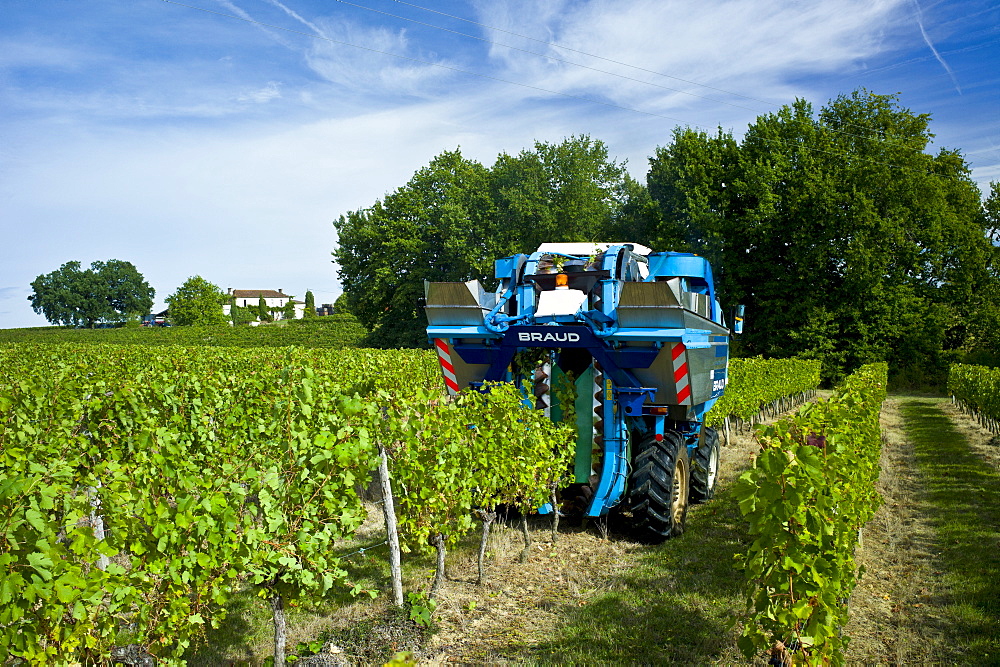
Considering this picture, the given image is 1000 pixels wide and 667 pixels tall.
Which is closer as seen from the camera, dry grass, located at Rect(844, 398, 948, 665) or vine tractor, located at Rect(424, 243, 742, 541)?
dry grass, located at Rect(844, 398, 948, 665)

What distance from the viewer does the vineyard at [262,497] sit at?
118 inches

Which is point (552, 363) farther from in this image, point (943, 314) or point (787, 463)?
point (943, 314)

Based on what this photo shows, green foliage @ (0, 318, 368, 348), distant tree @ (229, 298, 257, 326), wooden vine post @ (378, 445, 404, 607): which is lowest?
wooden vine post @ (378, 445, 404, 607)

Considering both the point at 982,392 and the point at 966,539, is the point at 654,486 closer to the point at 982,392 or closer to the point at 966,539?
the point at 966,539

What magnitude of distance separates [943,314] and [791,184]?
30.7 ft

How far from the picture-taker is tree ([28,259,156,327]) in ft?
299

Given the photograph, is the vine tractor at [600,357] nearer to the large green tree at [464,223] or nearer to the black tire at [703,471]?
the black tire at [703,471]

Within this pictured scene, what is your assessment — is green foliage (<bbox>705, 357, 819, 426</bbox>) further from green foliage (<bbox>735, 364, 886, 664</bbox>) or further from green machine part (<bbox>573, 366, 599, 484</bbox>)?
green foliage (<bbox>735, 364, 886, 664</bbox>)

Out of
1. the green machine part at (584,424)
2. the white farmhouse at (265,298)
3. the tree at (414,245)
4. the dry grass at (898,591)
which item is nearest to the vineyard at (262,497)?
the green machine part at (584,424)

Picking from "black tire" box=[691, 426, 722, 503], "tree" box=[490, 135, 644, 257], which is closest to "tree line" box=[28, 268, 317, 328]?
"tree" box=[490, 135, 644, 257]

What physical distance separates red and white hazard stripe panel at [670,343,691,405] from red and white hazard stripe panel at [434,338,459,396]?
230 centimetres

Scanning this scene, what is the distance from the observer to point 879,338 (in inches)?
1216

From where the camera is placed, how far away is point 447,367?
280 inches

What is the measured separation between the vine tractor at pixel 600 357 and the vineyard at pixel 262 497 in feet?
1.57
